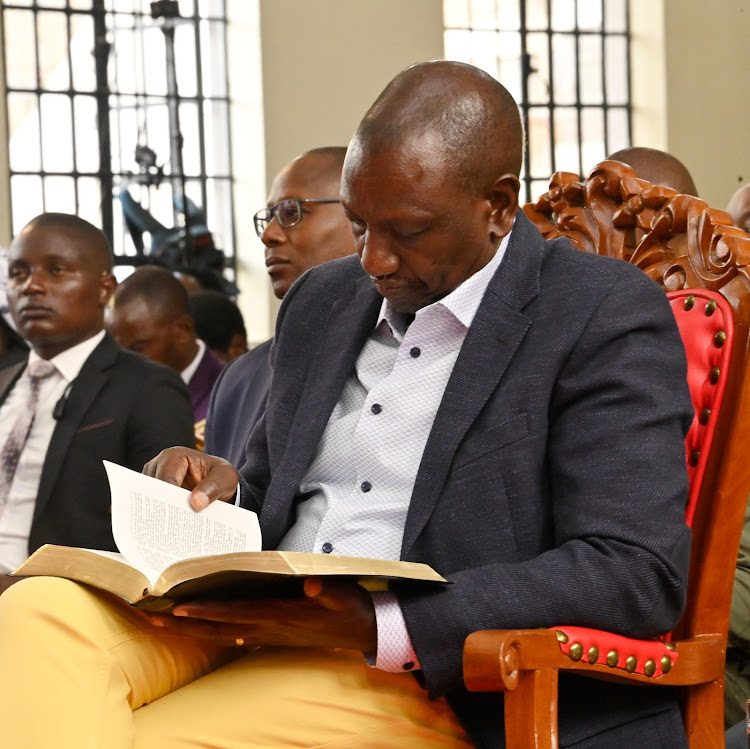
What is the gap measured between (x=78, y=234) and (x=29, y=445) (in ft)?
2.70

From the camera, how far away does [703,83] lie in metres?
10.8

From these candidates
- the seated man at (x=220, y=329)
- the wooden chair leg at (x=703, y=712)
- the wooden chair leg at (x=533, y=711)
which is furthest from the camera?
the seated man at (x=220, y=329)

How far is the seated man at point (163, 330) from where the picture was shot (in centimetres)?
566

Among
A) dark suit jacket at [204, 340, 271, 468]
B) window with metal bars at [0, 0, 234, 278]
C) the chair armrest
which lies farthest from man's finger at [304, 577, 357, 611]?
window with metal bars at [0, 0, 234, 278]

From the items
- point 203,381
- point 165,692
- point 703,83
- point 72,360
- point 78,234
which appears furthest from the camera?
point 703,83

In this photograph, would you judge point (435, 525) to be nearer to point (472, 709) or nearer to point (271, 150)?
point (472, 709)

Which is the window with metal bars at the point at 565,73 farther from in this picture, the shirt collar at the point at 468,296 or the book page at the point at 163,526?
the book page at the point at 163,526

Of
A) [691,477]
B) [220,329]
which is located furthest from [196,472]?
[220,329]

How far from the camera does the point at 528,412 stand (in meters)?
→ 1.78

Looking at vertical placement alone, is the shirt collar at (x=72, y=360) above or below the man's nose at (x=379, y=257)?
below

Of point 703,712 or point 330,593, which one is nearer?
point 330,593

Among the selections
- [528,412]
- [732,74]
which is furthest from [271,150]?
[528,412]

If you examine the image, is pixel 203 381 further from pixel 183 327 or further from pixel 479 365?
pixel 479 365

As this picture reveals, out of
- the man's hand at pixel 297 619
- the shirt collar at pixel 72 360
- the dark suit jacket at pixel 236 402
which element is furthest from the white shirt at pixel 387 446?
the shirt collar at pixel 72 360
